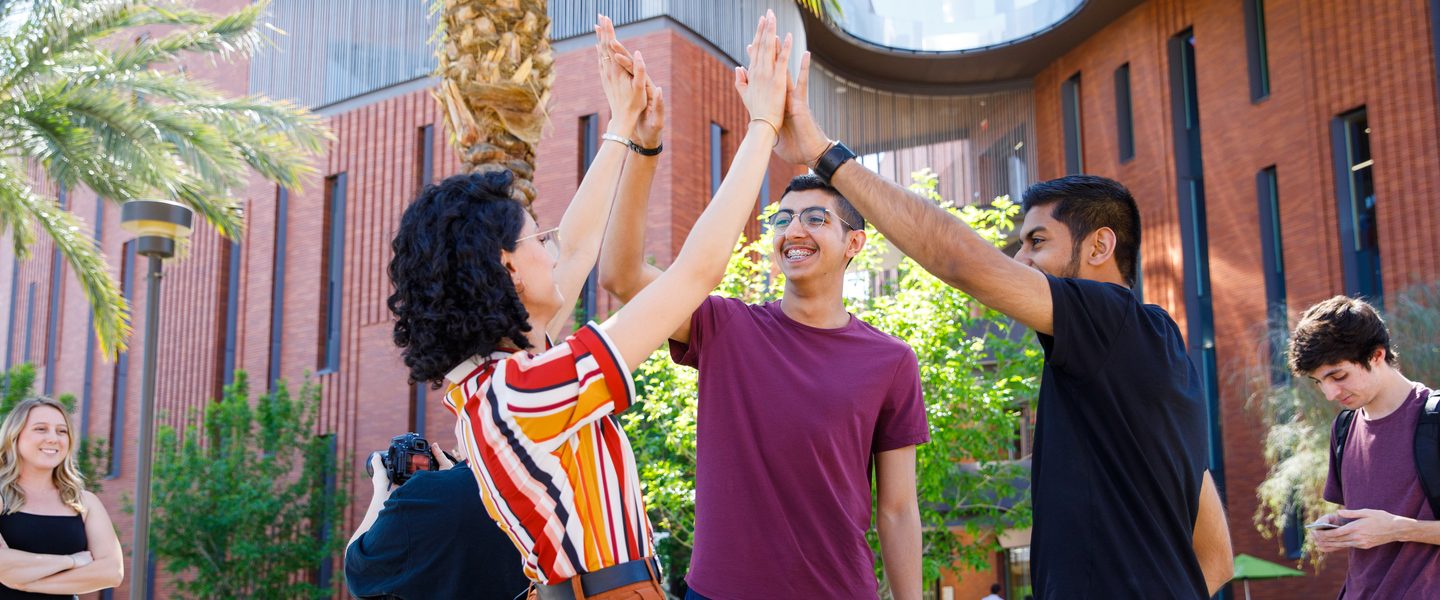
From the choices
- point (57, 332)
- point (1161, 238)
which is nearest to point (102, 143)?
point (1161, 238)

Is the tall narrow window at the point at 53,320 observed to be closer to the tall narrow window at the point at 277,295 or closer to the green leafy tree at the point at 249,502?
the tall narrow window at the point at 277,295

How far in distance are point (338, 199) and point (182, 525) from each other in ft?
23.7

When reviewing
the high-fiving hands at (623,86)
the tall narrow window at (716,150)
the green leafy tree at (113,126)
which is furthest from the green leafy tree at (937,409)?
the high-fiving hands at (623,86)

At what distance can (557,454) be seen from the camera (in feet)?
7.71

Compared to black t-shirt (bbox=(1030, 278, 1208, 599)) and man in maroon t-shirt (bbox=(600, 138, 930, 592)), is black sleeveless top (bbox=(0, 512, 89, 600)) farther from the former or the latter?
black t-shirt (bbox=(1030, 278, 1208, 599))

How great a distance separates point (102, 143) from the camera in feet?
40.7

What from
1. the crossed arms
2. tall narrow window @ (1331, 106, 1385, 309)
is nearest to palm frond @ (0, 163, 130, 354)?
the crossed arms

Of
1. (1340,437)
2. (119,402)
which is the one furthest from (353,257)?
(1340,437)

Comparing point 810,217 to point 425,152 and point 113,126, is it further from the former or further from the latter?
point 425,152

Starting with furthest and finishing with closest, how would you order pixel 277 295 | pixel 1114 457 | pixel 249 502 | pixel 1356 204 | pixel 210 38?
pixel 277 295, pixel 249 502, pixel 1356 204, pixel 210 38, pixel 1114 457

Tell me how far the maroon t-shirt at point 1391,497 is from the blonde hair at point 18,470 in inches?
180

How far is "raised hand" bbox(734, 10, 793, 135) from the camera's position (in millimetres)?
2877

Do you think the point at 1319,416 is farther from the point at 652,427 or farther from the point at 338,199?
the point at 338,199

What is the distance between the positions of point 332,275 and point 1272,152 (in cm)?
1826
